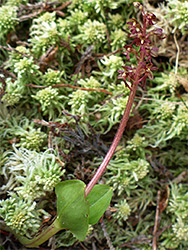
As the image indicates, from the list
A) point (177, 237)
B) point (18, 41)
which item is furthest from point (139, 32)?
point (177, 237)

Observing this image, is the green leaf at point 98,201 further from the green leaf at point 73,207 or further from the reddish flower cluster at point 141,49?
the reddish flower cluster at point 141,49

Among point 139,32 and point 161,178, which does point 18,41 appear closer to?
point 139,32

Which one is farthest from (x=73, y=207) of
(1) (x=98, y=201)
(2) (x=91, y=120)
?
(2) (x=91, y=120)

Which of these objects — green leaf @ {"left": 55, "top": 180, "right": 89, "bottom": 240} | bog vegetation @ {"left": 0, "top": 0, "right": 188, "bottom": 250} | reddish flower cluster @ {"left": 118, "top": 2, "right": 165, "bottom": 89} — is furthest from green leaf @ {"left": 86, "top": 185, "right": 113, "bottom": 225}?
reddish flower cluster @ {"left": 118, "top": 2, "right": 165, "bottom": 89}

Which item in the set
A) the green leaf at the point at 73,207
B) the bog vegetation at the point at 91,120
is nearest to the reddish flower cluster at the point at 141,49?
the bog vegetation at the point at 91,120

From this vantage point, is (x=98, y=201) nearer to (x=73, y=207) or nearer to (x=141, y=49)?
(x=73, y=207)

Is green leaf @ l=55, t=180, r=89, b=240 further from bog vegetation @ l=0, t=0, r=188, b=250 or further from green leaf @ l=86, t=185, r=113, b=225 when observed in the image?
bog vegetation @ l=0, t=0, r=188, b=250
